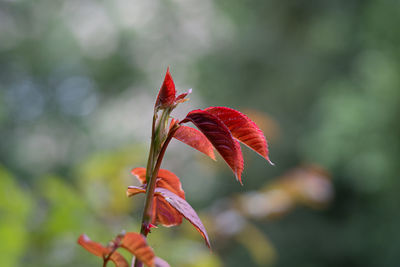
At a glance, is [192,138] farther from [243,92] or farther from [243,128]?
[243,92]

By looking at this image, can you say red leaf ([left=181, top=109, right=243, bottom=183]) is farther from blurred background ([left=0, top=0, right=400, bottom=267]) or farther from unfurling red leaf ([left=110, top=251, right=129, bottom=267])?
blurred background ([left=0, top=0, right=400, bottom=267])

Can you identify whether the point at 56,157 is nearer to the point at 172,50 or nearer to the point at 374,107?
the point at 172,50

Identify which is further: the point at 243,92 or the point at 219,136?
the point at 243,92

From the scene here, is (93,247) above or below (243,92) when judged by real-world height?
below

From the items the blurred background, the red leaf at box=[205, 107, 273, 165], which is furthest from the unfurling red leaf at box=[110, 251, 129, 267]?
Result: the blurred background

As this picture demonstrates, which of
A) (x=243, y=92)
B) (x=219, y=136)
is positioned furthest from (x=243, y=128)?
(x=243, y=92)

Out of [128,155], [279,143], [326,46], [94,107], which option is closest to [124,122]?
[94,107]
